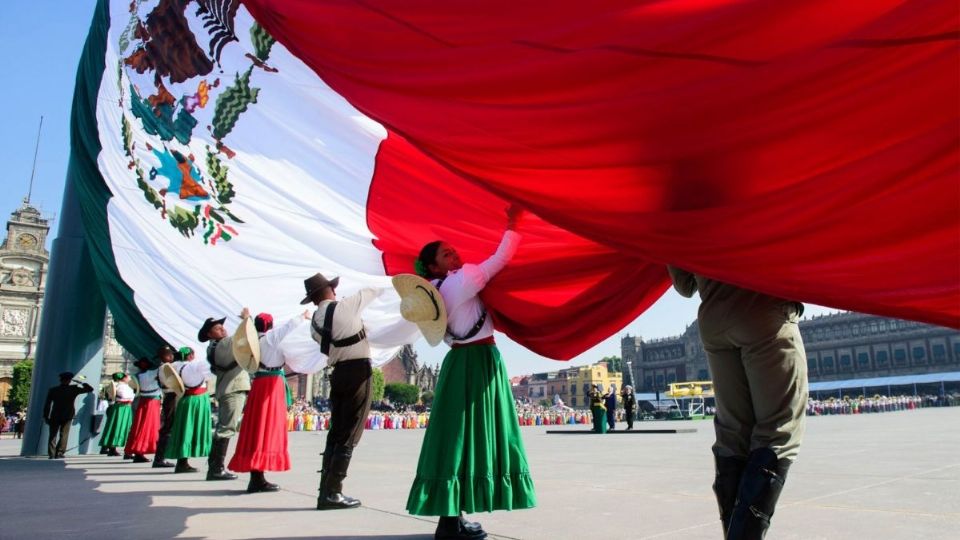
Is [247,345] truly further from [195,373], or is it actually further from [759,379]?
[759,379]

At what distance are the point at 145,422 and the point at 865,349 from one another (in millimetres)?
83446

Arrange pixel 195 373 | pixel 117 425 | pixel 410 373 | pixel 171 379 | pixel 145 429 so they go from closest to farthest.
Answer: pixel 195 373 → pixel 171 379 → pixel 145 429 → pixel 117 425 → pixel 410 373

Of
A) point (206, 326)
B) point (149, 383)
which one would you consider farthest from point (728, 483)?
point (149, 383)

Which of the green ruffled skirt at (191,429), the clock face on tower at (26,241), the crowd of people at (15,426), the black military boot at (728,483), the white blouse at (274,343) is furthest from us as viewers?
the clock face on tower at (26,241)

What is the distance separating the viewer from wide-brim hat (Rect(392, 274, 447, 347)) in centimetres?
326

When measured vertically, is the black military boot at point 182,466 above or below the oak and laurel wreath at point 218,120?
below

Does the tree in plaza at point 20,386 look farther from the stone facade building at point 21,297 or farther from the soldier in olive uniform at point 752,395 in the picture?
the soldier in olive uniform at point 752,395

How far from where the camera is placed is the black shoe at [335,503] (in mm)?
4195

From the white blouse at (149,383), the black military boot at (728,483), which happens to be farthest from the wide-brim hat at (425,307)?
the white blouse at (149,383)

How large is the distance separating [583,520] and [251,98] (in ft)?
10.4

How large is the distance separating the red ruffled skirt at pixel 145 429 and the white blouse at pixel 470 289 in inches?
300

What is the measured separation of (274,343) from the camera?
17.3 ft

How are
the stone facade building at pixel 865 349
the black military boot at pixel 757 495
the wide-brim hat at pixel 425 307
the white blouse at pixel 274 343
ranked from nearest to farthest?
the black military boot at pixel 757 495
the wide-brim hat at pixel 425 307
the white blouse at pixel 274 343
the stone facade building at pixel 865 349

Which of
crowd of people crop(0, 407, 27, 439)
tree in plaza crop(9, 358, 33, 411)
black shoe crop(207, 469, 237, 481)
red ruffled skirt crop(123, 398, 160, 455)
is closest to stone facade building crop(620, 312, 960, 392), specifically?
crowd of people crop(0, 407, 27, 439)
